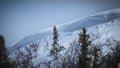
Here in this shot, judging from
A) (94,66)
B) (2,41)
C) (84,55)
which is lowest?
(94,66)

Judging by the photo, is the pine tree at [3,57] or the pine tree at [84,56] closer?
the pine tree at [84,56]

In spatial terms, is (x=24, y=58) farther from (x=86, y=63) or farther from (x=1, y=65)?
(x=86, y=63)

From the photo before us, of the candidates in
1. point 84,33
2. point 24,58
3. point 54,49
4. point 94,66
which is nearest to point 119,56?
point 94,66

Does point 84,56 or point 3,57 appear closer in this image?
point 84,56

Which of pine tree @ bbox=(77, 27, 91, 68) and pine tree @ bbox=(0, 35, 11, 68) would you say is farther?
pine tree @ bbox=(0, 35, 11, 68)

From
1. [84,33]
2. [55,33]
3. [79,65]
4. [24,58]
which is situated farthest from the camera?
[55,33]

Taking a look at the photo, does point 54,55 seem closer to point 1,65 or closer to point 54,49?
point 54,49

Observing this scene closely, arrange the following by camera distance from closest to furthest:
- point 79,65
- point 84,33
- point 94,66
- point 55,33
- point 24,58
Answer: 1. point 79,65
2. point 84,33
3. point 94,66
4. point 24,58
5. point 55,33

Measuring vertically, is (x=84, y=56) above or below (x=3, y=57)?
below

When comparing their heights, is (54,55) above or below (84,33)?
below

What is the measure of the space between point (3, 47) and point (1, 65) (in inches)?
139

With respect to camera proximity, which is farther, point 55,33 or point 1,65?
point 55,33

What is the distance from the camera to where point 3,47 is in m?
34.7

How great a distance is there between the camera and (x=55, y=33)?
46938mm
